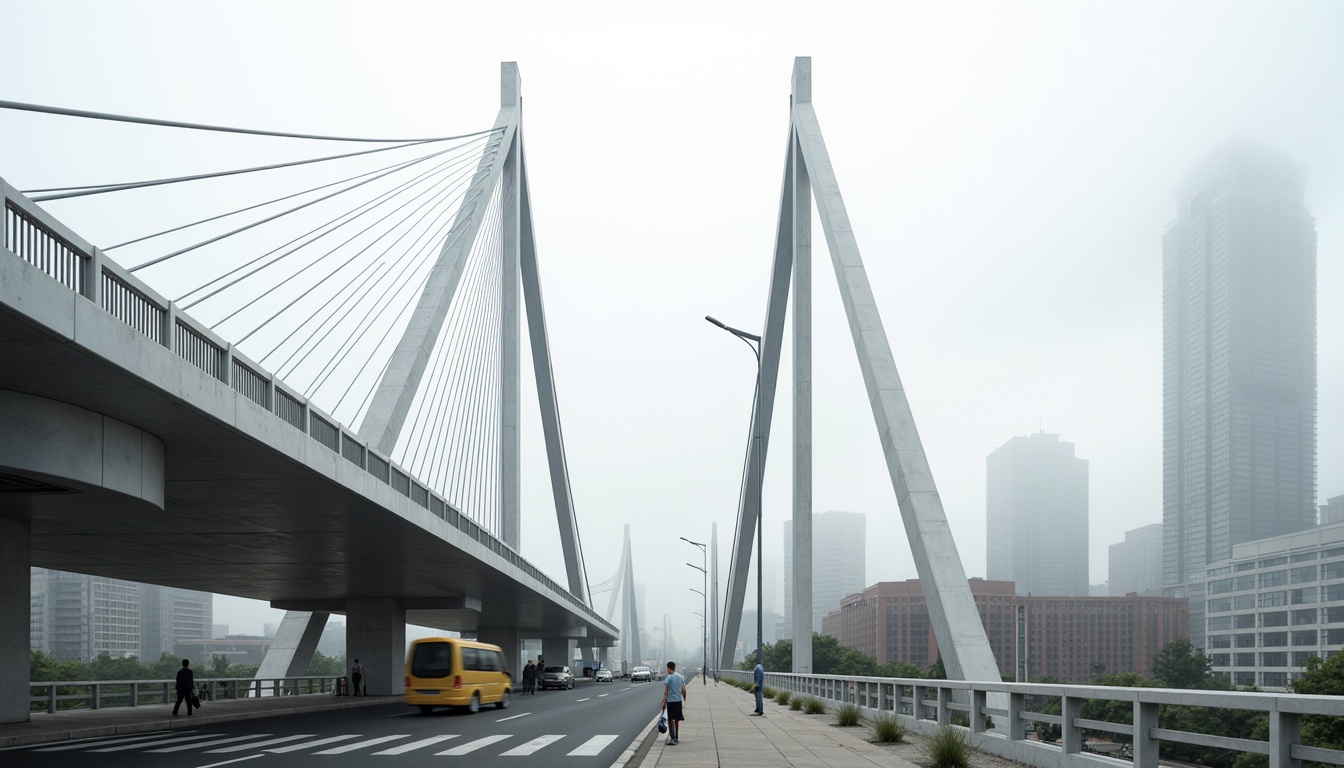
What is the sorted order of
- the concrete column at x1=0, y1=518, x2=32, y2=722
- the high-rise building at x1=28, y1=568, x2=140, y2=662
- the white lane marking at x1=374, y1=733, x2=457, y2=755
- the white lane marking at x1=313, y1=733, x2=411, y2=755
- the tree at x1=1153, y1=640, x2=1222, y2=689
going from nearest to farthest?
the white lane marking at x1=374, y1=733, x2=457, y2=755
the white lane marking at x1=313, y1=733, x2=411, y2=755
the concrete column at x1=0, y1=518, x2=32, y2=722
the tree at x1=1153, y1=640, x2=1222, y2=689
the high-rise building at x1=28, y1=568, x2=140, y2=662

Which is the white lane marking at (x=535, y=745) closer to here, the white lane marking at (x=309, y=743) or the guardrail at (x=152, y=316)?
the white lane marking at (x=309, y=743)

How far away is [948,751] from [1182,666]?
386 ft

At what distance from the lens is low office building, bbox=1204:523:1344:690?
118 meters

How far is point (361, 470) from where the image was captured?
2359 centimetres

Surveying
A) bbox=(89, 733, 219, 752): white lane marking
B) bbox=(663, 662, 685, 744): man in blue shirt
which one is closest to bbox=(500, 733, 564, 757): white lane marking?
bbox=(663, 662, 685, 744): man in blue shirt

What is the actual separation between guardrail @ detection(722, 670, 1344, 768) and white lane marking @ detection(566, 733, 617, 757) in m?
5.00

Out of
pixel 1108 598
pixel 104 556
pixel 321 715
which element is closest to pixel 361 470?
pixel 321 715

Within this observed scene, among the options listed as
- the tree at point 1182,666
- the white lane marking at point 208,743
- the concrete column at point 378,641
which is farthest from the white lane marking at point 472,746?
the tree at point 1182,666

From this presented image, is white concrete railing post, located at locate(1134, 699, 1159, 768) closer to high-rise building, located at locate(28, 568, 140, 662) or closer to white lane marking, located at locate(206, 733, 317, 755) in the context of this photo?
white lane marking, located at locate(206, 733, 317, 755)

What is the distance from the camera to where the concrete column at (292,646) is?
4306cm

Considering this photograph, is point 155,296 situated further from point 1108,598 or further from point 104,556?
point 1108,598

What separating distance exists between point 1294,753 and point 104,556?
31.1m

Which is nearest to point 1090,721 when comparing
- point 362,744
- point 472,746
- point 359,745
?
point 472,746

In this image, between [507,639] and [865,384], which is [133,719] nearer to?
[865,384]
